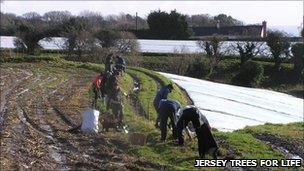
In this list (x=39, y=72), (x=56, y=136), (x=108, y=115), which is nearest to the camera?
(x=56, y=136)

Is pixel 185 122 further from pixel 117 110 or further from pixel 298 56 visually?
pixel 298 56

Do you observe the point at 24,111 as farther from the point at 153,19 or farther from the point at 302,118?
the point at 153,19

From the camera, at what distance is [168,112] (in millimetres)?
14359

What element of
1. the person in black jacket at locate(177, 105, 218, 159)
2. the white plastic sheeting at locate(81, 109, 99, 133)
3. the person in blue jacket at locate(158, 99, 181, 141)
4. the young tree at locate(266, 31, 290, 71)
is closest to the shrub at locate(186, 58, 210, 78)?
the young tree at locate(266, 31, 290, 71)

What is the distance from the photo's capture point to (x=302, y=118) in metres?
26.3

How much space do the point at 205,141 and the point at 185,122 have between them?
3.78ft

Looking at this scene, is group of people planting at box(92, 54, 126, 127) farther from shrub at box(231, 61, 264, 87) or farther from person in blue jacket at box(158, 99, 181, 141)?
shrub at box(231, 61, 264, 87)

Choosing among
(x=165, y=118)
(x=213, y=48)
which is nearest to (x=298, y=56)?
(x=213, y=48)

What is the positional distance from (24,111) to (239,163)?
878 centimetres

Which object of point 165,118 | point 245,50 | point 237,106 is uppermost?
point 165,118

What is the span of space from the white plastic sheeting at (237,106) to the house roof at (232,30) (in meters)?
29.7

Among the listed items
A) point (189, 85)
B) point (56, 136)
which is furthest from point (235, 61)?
point (56, 136)

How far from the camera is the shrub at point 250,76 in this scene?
4141 centimetres

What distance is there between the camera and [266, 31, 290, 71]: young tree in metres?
47.2
